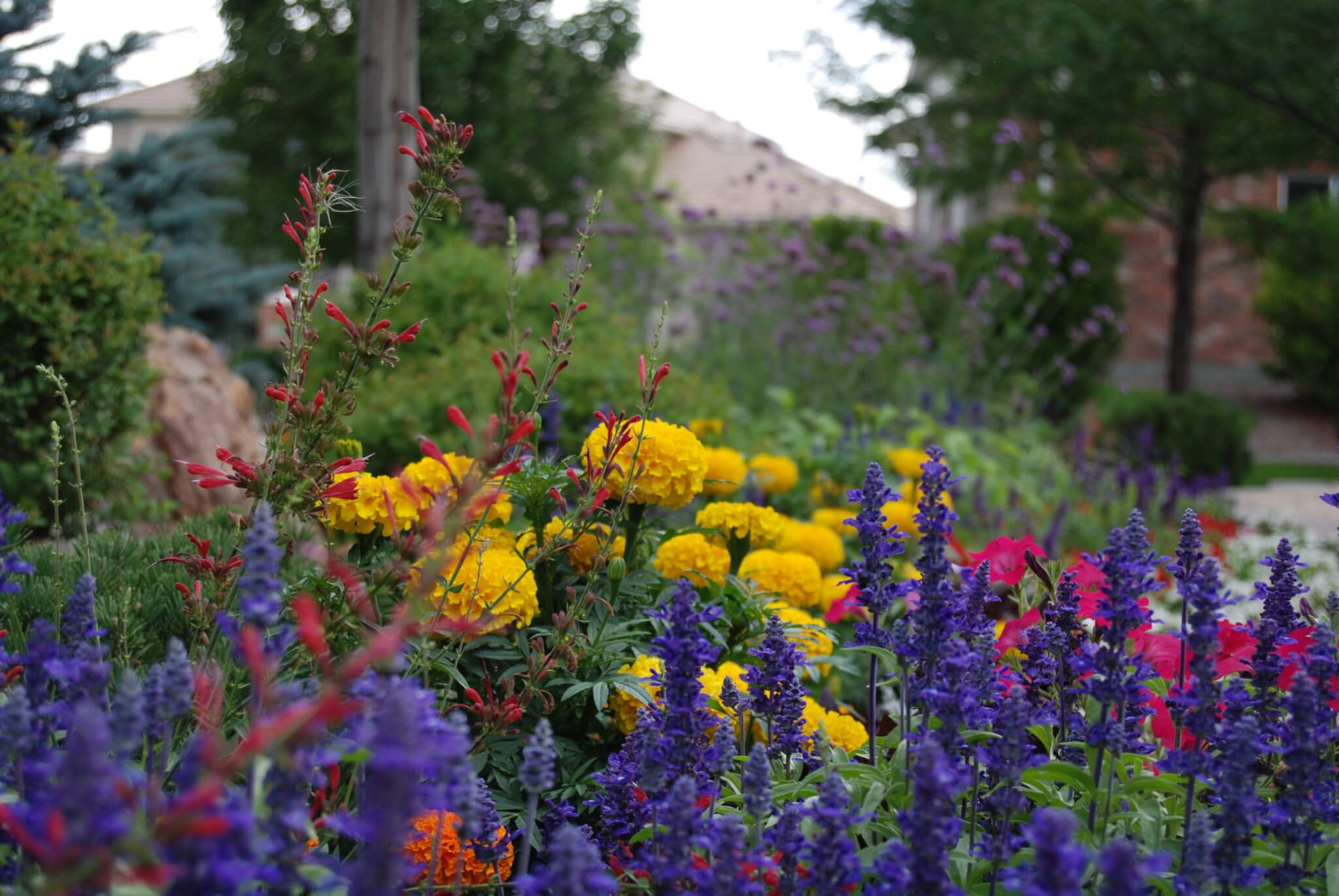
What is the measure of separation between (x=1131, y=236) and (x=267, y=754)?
19.9 metres

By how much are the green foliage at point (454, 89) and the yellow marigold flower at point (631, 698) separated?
47.9 feet

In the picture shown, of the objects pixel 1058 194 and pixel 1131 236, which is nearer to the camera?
pixel 1058 194

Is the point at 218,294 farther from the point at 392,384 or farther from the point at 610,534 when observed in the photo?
the point at 610,534

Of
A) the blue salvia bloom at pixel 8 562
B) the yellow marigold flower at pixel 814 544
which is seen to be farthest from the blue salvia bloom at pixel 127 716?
the yellow marigold flower at pixel 814 544

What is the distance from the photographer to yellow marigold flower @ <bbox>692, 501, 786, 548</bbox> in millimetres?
2293

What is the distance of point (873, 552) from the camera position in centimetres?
151

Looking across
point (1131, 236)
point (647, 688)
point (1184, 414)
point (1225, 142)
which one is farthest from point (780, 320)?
point (1131, 236)

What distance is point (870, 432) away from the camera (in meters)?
5.32

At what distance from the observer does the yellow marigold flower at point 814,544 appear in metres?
2.91

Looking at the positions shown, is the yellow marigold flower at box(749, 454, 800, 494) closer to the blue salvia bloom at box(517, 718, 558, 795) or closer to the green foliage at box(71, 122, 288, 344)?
the blue salvia bloom at box(517, 718, 558, 795)

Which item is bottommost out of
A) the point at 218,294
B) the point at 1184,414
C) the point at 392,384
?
the point at 1184,414

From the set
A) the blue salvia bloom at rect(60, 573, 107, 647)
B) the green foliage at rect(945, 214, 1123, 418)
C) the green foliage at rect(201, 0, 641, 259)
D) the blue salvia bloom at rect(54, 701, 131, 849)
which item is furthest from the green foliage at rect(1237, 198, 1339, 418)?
the blue salvia bloom at rect(54, 701, 131, 849)

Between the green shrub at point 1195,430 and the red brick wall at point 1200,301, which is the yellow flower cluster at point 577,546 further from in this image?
the red brick wall at point 1200,301

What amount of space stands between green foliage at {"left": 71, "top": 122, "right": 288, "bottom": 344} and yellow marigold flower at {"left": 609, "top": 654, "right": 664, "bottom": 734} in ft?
18.0
